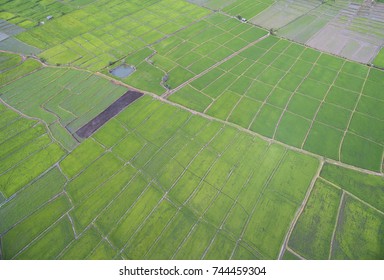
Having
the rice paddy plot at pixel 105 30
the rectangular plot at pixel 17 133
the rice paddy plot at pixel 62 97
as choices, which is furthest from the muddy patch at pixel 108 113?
the rice paddy plot at pixel 105 30

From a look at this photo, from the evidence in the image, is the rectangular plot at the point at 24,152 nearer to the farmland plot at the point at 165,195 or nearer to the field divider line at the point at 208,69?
the farmland plot at the point at 165,195

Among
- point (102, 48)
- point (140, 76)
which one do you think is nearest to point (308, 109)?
point (140, 76)

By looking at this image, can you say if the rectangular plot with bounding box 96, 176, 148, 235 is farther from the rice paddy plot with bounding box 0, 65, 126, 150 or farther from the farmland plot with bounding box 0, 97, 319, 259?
the rice paddy plot with bounding box 0, 65, 126, 150

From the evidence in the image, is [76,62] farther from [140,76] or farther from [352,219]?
[352,219]

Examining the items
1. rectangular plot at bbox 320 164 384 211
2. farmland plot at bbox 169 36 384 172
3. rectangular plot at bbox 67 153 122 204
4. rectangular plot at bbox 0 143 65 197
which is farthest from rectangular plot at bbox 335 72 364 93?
rectangular plot at bbox 0 143 65 197

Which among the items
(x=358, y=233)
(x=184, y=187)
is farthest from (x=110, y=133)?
(x=358, y=233)

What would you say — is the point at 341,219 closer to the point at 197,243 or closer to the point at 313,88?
the point at 197,243
